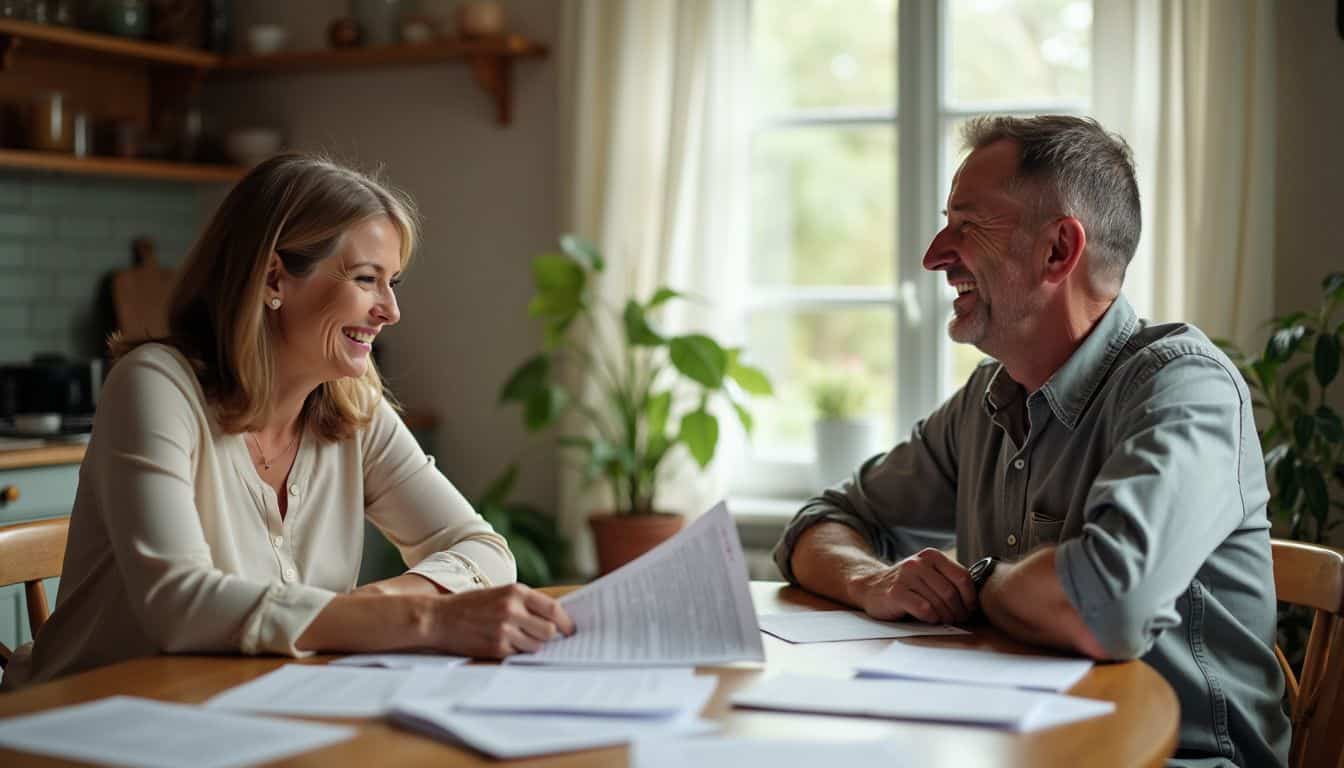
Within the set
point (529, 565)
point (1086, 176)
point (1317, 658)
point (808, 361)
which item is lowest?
point (529, 565)

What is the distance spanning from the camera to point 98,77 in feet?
13.1

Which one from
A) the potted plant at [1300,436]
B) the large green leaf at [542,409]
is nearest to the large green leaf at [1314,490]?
the potted plant at [1300,436]

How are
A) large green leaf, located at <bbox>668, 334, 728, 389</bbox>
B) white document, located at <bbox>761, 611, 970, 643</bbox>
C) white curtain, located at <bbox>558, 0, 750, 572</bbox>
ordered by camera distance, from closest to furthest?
white document, located at <bbox>761, 611, 970, 643</bbox>
large green leaf, located at <bbox>668, 334, 728, 389</bbox>
white curtain, located at <bbox>558, 0, 750, 572</bbox>

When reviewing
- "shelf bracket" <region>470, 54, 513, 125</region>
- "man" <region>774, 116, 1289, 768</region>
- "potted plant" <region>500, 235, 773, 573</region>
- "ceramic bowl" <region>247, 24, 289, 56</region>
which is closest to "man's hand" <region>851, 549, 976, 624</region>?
"man" <region>774, 116, 1289, 768</region>

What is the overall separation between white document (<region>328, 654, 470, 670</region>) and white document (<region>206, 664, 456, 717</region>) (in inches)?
0.7

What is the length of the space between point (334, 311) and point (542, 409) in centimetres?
167

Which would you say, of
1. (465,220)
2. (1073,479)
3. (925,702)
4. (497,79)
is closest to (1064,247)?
(1073,479)

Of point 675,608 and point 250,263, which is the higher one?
point 250,263

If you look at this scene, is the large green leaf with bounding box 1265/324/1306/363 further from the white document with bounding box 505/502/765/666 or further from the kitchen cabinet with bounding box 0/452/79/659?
the kitchen cabinet with bounding box 0/452/79/659

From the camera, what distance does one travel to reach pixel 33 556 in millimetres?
1829

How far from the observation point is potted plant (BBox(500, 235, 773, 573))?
337 cm

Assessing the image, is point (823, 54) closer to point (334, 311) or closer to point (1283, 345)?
point (1283, 345)

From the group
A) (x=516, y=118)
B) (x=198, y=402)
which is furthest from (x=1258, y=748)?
(x=516, y=118)

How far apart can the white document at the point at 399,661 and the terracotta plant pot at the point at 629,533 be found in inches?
78.9
